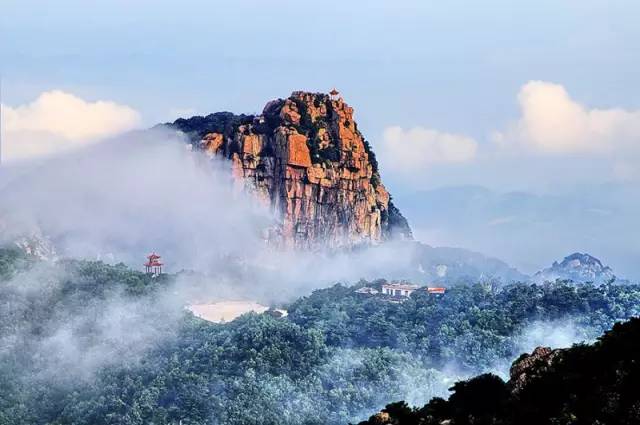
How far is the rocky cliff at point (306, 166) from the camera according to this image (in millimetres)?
86938

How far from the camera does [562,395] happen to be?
22.6 meters

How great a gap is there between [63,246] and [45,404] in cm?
3584

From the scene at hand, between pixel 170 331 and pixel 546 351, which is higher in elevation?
pixel 546 351

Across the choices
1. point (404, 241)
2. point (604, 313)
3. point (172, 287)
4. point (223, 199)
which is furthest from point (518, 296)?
point (404, 241)

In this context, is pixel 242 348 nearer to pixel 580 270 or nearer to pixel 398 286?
pixel 398 286

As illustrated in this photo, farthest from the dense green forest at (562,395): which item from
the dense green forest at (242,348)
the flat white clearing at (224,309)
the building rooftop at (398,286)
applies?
the building rooftop at (398,286)

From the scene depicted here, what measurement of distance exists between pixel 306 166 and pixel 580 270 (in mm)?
28785

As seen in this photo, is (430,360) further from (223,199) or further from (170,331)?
(223,199)

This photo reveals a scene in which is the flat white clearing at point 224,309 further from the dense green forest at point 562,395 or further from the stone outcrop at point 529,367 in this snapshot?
the stone outcrop at point 529,367

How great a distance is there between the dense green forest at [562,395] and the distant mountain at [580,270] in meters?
70.3

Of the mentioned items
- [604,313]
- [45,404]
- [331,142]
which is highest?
[331,142]

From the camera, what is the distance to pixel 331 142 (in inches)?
3543

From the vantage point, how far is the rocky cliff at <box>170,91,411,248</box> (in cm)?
8694

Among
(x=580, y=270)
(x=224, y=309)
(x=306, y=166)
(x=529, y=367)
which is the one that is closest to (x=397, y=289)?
(x=224, y=309)
